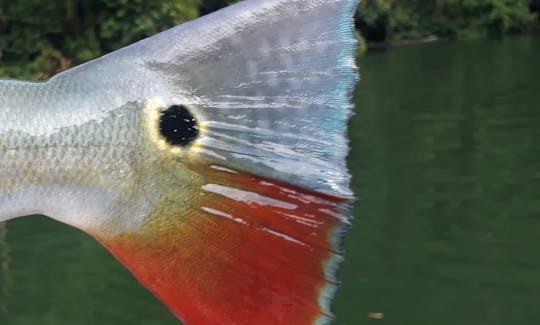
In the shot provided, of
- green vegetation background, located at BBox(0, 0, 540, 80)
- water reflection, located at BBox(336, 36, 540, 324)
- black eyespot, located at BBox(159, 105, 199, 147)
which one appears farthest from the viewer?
green vegetation background, located at BBox(0, 0, 540, 80)

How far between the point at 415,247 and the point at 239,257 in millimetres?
4190

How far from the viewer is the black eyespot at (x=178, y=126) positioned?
0.69 meters

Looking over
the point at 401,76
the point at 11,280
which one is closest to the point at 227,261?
the point at 11,280

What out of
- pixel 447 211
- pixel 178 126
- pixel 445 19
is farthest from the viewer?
pixel 445 19

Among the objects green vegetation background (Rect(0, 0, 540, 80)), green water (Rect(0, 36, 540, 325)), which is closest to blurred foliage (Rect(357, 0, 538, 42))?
green vegetation background (Rect(0, 0, 540, 80))

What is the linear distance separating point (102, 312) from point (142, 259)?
362 cm

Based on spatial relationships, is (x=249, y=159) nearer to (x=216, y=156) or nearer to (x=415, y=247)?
(x=216, y=156)

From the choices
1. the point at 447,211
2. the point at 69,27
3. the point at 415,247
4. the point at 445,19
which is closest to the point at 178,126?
the point at 415,247

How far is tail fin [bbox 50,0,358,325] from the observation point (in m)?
0.70

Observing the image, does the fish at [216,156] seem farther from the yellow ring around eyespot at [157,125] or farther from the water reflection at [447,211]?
the water reflection at [447,211]

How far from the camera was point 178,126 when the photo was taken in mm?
695

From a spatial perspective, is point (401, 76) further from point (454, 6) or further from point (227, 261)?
point (227, 261)

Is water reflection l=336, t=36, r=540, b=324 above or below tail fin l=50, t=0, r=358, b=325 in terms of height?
below

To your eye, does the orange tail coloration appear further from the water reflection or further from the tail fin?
the water reflection
